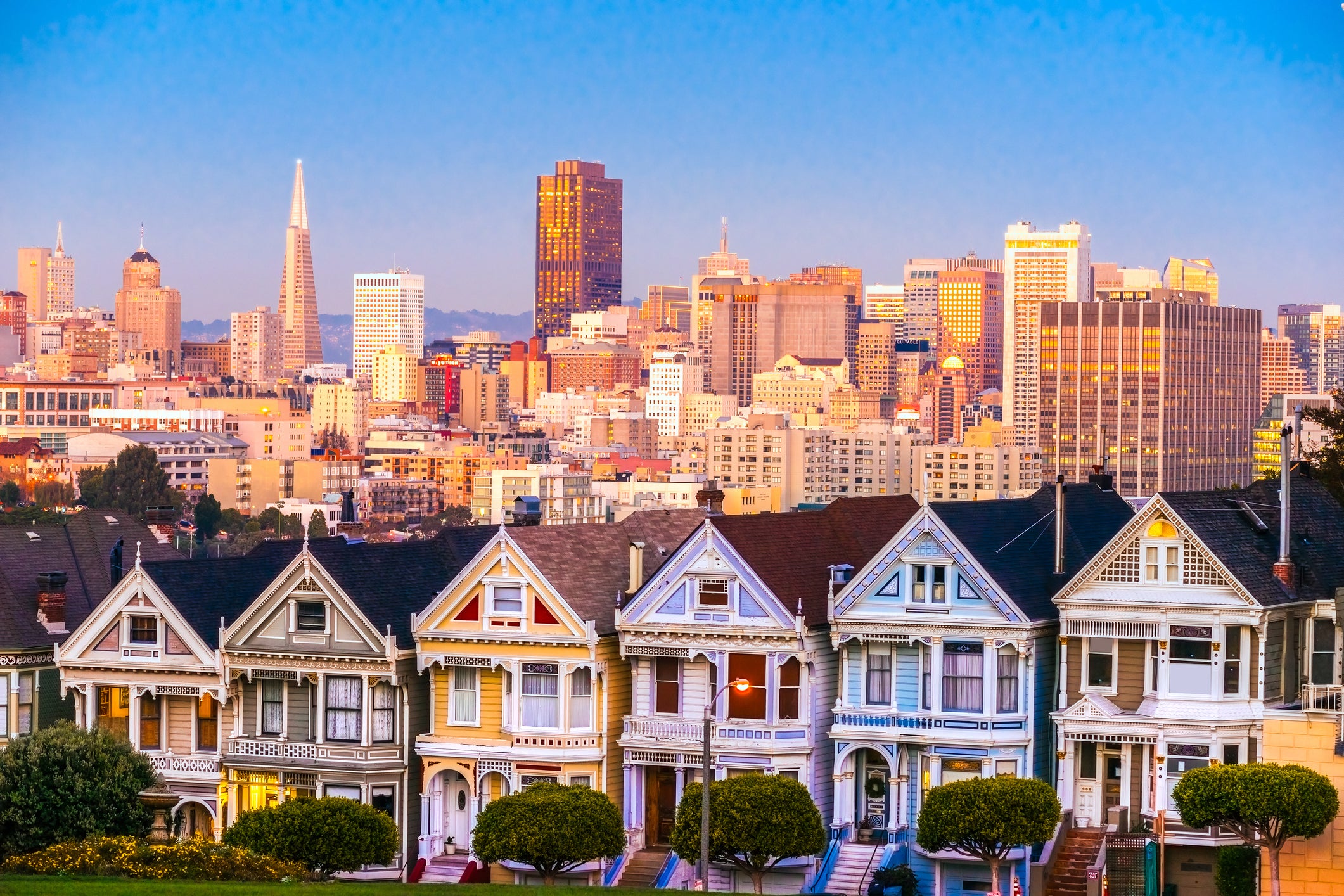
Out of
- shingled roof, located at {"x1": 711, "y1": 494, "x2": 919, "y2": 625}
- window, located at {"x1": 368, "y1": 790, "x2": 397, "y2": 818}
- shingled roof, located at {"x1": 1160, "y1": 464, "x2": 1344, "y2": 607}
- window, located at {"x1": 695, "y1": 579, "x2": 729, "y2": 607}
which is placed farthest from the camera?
window, located at {"x1": 368, "y1": 790, "x2": 397, "y2": 818}

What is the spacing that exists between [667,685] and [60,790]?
35.5 feet

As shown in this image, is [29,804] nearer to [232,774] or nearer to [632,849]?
[232,774]

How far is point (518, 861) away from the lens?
153ft

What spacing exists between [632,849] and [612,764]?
1.66 metres

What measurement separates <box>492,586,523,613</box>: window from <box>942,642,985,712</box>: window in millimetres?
7746

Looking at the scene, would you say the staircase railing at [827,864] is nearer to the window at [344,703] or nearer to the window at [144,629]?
the window at [344,703]

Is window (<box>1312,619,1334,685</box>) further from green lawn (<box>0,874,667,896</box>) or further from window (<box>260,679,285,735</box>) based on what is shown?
window (<box>260,679,285,735</box>)

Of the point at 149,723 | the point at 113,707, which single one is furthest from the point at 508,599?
the point at 113,707

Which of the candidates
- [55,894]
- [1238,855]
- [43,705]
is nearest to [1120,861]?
[1238,855]

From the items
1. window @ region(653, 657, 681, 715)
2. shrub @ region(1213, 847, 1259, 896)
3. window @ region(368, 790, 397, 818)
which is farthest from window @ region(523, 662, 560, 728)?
shrub @ region(1213, 847, 1259, 896)

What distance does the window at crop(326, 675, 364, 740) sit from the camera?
163 ft

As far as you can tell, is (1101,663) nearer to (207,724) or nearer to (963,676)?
(963,676)

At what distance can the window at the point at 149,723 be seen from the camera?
170 ft

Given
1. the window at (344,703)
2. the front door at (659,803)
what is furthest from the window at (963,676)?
the window at (344,703)
